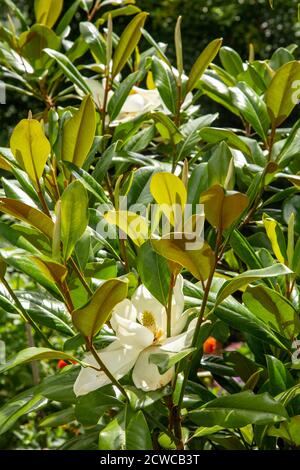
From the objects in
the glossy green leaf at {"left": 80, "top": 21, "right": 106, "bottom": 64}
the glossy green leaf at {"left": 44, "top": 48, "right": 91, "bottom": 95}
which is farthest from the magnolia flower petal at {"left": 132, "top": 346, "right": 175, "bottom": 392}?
the glossy green leaf at {"left": 80, "top": 21, "right": 106, "bottom": 64}

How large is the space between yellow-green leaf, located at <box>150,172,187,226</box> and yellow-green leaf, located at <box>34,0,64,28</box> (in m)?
0.77

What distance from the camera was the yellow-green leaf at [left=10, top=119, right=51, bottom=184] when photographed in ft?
2.46

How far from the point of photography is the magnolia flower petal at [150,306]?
0.80 metres

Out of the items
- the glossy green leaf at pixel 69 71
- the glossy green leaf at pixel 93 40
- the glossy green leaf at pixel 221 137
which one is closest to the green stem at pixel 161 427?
the glossy green leaf at pixel 221 137

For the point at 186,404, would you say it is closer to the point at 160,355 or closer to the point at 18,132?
the point at 160,355

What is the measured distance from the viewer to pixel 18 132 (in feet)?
2.47

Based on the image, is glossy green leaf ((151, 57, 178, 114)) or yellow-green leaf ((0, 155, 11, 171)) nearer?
yellow-green leaf ((0, 155, 11, 171))

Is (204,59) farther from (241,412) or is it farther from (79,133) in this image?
(241,412)

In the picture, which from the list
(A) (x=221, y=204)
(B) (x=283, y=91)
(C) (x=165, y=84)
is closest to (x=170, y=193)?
(A) (x=221, y=204)

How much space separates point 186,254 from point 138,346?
141 millimetres

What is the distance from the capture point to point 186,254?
667mm

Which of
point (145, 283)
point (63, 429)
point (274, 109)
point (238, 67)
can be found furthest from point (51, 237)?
point (63, 429)

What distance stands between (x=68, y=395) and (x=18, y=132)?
26 cm

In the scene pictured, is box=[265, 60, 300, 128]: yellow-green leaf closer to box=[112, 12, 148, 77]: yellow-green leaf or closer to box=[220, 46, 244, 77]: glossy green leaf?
box=[112, 12, 148, 77]: yellow-green leaf
